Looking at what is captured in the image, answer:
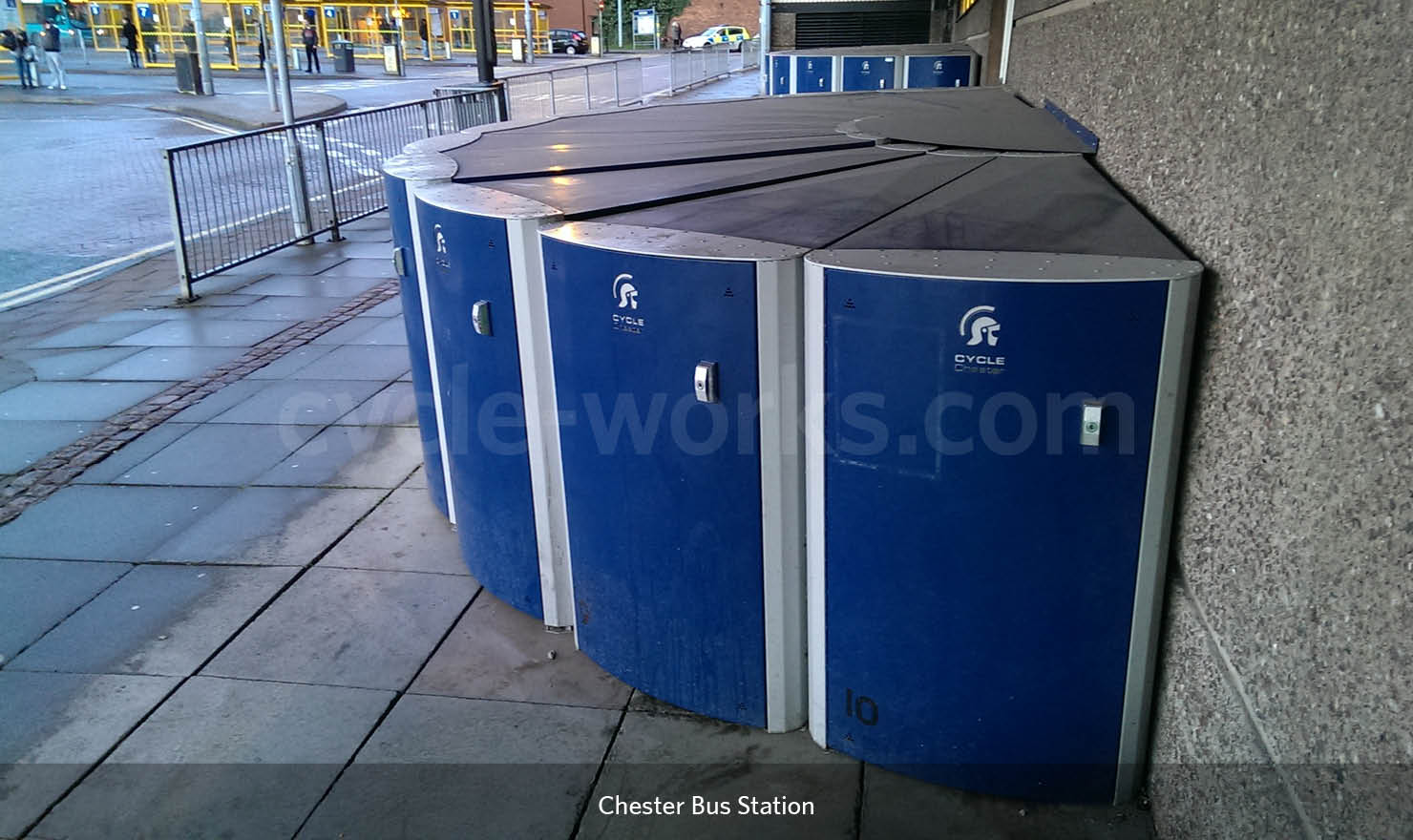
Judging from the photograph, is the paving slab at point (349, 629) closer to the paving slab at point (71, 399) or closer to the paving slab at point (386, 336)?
the paving slab at point (71, 399)

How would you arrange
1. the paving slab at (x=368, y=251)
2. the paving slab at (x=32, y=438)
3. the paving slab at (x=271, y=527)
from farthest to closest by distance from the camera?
the paving slab at (x=368, y=251)
the paving slab at (x=32, y=438)
the paving slab at (x=271, y=527)

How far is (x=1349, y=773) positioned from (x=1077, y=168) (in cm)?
279

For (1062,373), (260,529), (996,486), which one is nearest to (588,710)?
(996,486)

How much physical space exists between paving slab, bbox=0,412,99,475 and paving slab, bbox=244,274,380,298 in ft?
10.6

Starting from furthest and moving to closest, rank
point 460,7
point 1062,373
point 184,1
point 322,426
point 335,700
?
point 460,7, point 184,1, point 322,426, point 335,700, point 1062,373

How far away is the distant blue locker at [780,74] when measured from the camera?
49.7 feet

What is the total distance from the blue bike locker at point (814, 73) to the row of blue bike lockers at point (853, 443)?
433 inches

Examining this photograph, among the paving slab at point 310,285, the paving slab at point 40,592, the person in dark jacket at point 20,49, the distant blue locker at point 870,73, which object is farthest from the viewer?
the person in dark jacket at point 20,49

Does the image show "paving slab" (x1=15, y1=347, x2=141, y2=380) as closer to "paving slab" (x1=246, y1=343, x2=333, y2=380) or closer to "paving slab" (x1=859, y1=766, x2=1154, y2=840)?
"paving slab" (x1=246, y1=343, x2=333, y2=380)

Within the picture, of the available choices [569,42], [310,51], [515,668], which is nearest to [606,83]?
[310,51]

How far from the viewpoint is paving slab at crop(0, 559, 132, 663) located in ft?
13.8

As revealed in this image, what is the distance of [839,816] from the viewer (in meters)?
3.07

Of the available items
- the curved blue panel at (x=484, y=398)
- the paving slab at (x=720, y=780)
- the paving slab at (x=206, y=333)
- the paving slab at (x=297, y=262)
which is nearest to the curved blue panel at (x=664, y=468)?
the paving slab at (x=720, y=780)

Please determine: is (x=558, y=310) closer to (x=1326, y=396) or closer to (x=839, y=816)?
(x=839, y=816)
